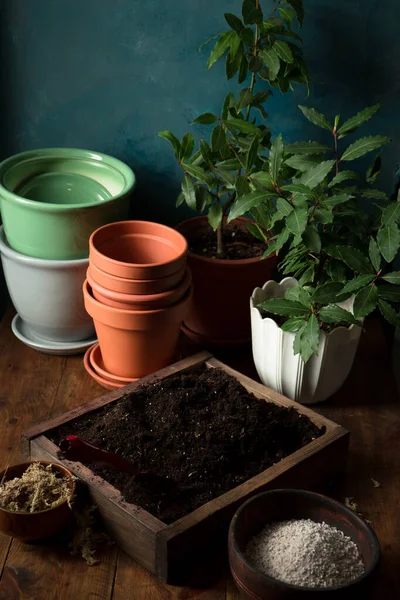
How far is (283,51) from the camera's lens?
7.32 feet

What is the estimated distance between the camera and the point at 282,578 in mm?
1557

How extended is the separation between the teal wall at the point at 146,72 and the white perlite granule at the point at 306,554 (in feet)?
4.52

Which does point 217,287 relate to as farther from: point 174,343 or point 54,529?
point 54,529

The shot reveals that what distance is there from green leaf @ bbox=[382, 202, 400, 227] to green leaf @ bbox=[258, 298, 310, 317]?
30 centimetres

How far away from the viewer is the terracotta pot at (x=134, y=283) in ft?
7.16

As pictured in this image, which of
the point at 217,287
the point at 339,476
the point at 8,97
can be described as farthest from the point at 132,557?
the point at 8,97

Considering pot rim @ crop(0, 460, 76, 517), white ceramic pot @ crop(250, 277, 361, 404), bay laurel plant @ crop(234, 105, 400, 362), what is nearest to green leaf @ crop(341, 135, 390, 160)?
bay laurel plant @ crop(234, 105, 400, 362)

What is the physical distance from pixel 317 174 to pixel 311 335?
0.41 meters

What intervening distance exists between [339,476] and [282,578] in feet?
1.70

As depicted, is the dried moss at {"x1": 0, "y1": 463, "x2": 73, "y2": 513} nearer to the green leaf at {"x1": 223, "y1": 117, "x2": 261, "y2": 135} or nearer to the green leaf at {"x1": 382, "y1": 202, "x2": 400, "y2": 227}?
the green leaf at {"x1": 382, "y1": 202, "x2": 400, "y2": 227}

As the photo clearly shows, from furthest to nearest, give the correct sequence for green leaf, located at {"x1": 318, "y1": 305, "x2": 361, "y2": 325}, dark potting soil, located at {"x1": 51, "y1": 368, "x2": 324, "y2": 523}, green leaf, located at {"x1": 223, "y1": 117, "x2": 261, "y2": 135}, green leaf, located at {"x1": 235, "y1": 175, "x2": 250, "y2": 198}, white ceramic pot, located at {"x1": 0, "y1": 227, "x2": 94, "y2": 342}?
white ceramic pot, located at {"x1": 0, "y1": 227, "x2": 94, "y2": 342}, green leaf, located at {"x1": 223, "y1": 117, "x2": 261, "y2": 135}, green leaf, located at {"x1": 235, "y1": 175, "x2": 250, "y2": 198}, green leaf, located at {"x1": 318, "y1": 305, "x2": 361, "y2": 325}, dark potting soil, located at {"x1": 51, "y1": 368, "x2": 324, "y2": 523}

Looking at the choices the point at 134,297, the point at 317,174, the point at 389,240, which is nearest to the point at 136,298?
the point at 134,297

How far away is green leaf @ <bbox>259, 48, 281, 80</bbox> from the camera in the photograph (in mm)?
2227

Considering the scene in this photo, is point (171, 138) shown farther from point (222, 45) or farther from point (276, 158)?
point (276, 158)
